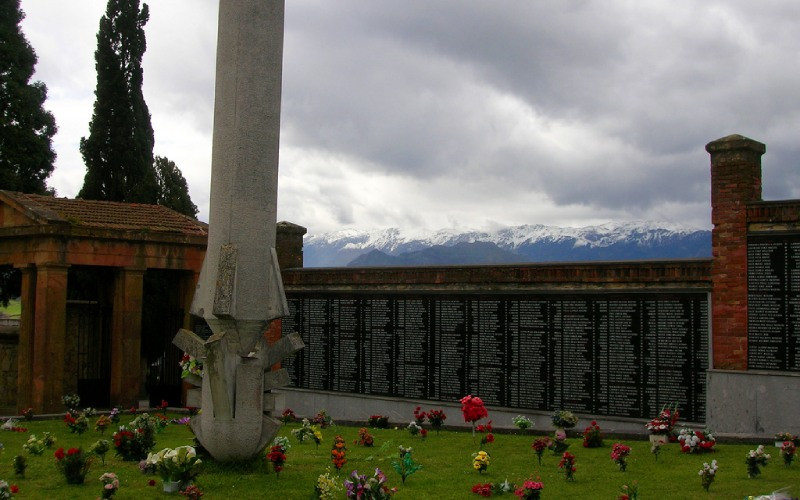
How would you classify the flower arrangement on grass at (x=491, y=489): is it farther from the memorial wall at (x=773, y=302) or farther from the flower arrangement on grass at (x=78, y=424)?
the flower arrangement on grass at (x=78, y=424)

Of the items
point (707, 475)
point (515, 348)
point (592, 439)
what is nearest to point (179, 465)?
point (707, 475)

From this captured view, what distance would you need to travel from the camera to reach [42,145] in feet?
103

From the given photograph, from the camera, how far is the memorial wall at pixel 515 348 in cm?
1562

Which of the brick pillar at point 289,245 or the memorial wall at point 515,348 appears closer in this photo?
the memorial wall at point 515,348

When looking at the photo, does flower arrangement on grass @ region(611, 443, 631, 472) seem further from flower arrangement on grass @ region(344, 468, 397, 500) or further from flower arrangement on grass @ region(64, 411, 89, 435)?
flower arrangement on grass @ region(64, 411, 89, 435)

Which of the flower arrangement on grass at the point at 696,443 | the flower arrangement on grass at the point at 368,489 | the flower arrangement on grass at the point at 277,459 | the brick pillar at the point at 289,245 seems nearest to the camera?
the flower arrangement on grass at the point at 368,489

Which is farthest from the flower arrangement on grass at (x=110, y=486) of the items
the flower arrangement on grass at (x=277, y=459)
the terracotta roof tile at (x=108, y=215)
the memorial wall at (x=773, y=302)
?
the terracotta roof tile at (x=108, y=215)

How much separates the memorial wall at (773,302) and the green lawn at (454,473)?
1855mm

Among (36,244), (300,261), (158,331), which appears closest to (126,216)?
(36,244)

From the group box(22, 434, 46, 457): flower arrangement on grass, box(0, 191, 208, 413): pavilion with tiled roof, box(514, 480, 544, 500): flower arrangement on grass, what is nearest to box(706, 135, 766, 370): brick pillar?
box(514, 480, 544, 500): flower arrangement on grass

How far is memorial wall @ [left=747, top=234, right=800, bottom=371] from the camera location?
14.3 m

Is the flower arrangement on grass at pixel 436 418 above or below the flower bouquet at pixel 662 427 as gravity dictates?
below

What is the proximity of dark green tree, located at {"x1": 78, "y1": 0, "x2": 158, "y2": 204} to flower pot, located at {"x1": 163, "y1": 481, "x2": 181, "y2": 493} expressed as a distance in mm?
24401

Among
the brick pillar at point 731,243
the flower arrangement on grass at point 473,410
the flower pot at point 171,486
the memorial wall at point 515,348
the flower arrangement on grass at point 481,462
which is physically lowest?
the flower pot at point 171,486
